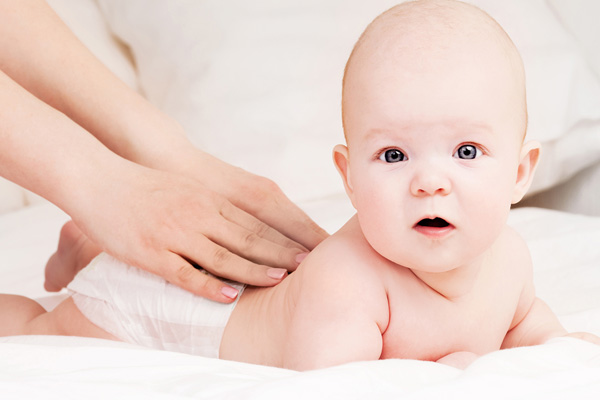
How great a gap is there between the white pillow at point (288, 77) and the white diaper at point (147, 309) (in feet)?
2.43

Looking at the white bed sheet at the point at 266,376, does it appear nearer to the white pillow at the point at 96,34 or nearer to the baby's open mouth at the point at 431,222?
the baby's open mouth at the point at 431,222

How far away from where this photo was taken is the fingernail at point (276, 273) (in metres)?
1.07

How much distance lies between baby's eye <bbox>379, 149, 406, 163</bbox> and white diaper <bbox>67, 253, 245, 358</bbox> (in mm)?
343

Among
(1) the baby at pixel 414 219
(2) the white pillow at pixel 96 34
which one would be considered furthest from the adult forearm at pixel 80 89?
(2) the white pillow at pixel 96 34

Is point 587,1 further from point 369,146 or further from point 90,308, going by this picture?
point 90,308

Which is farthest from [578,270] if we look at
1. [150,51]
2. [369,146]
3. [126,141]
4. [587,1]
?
[150,51]

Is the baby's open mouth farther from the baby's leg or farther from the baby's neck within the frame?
the baby's leg

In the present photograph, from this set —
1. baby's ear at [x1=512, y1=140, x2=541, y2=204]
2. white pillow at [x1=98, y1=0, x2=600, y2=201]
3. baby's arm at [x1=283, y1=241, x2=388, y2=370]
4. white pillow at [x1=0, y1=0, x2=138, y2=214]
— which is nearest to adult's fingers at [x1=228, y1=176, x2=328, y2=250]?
baby's arm at [x1=283, y1=241, x2=388, y2=370]

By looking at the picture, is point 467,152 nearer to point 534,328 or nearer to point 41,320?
point 534,328

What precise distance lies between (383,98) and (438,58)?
0.08 m

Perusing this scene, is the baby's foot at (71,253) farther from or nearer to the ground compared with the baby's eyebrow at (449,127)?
nearer to the ground

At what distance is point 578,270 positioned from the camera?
4.58 feet

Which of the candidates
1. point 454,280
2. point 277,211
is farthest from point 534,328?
point 277,211

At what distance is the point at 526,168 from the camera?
98 centimetres
